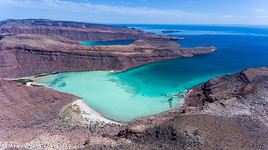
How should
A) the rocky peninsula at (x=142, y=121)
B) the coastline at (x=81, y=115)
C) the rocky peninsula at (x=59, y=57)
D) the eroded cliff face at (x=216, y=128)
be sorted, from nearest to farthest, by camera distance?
the eroded cliff face at (x=216, y=128), the rocky peninsula at (x=142, y=121), the coastline at (x=81, y=115), the rocky peninsula at (x=59, y=57)

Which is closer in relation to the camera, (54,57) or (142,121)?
(142,121)

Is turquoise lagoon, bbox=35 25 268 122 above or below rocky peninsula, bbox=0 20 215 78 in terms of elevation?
below

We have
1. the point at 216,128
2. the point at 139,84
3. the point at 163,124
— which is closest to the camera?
the point at 216,128

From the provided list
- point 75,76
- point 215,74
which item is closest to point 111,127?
point 75,76

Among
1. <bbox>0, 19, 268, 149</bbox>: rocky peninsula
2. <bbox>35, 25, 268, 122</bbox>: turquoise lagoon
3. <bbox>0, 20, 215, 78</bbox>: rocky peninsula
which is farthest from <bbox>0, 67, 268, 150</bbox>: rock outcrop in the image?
<bbox>0, 20, 215, 78</bbox>: rocky peninsula

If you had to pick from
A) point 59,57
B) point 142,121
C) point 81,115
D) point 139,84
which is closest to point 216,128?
point 142,121

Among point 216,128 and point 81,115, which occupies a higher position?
point 216,128

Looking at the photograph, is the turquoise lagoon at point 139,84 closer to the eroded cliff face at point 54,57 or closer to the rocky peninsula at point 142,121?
the rocky peninsula at point 142,121

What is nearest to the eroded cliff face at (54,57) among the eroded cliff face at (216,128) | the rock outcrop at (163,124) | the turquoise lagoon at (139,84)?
the turquoise lagoon at (139,84)

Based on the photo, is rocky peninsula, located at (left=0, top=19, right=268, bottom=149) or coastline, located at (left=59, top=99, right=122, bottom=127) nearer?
rocky peninsula, located at (left=0, top=19, right=268, bottom=149)

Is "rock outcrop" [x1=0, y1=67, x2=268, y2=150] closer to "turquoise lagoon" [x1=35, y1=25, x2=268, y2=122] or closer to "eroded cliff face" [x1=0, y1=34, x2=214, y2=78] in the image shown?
"turquoise lagoon" [x1=35, y1=25, x2=268, y2=122]

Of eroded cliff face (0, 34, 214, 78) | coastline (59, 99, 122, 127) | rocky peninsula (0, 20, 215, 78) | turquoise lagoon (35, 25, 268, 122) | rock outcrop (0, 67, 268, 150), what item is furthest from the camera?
rocky peninsula (0, 20, 215, 78)

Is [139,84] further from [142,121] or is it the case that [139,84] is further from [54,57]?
[54,57]
